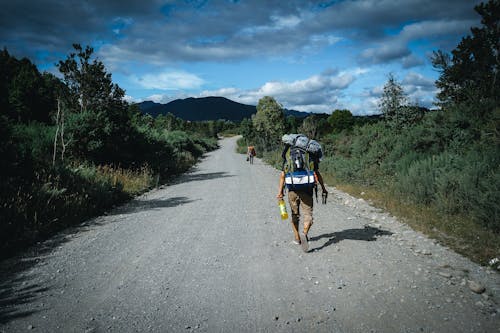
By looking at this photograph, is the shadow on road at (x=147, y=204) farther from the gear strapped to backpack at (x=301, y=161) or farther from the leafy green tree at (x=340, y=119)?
the leafy green tree at (x=340, y=119)

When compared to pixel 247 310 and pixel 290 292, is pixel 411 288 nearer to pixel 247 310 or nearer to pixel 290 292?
pixel 290 292

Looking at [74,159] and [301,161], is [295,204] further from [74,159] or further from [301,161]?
[74,159]

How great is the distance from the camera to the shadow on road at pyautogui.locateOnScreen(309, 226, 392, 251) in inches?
223

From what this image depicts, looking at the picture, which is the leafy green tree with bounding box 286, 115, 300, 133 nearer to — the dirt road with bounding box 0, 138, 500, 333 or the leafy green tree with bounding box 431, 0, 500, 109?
the leafy green tree with bounding box 431, 0, 500, 109

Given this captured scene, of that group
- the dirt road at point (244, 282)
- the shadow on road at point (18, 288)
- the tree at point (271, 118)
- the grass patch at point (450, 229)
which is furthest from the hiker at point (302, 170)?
the tree at point (271, 118)

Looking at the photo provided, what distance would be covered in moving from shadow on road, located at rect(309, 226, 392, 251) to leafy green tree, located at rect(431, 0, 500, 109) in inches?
522

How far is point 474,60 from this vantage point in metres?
20.5

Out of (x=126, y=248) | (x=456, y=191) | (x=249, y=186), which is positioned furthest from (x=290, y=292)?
(x=249, y=186)

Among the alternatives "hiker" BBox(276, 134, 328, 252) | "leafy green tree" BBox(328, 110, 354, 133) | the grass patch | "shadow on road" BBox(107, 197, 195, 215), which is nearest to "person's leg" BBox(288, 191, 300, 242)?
"hiker" BBox(276, 134, 328, 252)

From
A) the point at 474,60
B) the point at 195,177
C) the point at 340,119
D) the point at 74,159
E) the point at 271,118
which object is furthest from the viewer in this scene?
the point at 340,119

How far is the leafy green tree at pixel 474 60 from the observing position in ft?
55.8

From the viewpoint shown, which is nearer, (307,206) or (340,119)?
(307,206)

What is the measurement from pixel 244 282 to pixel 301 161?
2.21m

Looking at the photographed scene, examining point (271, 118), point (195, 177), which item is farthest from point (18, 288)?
point (271, 118)
